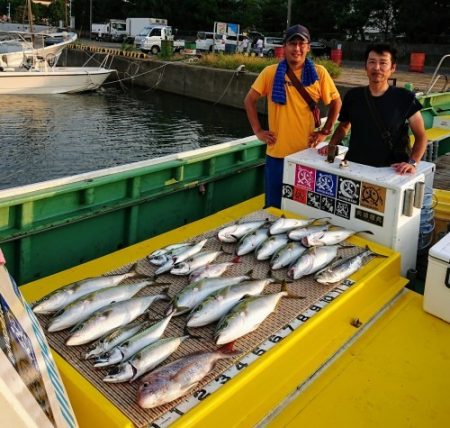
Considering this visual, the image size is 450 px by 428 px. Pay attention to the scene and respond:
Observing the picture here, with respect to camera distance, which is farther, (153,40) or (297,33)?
(153,40)

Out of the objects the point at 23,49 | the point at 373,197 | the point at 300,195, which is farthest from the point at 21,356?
the point at 23,49

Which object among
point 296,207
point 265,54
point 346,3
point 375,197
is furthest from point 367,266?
point 346,3

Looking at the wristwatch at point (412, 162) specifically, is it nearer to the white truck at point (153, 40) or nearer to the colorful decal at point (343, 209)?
the colorful decal at point (343, 209)

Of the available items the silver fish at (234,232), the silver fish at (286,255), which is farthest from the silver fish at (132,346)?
the silver fish at (234,232)

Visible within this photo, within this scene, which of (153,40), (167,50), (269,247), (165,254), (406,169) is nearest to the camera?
(165,254)

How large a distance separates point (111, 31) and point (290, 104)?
205ft

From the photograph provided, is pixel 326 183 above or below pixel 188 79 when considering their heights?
below

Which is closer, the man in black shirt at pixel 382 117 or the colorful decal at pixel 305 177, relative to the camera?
the man in black shirt at pixel 382 117

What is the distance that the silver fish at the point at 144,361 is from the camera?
7.36ft

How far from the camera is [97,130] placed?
69.3ft

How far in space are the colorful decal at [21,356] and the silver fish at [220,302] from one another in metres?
1.06

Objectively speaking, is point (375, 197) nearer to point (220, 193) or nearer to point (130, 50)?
point (220, 193)

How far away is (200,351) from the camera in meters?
2.45

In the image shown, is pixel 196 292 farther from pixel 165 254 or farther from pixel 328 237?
pixel 328 237
